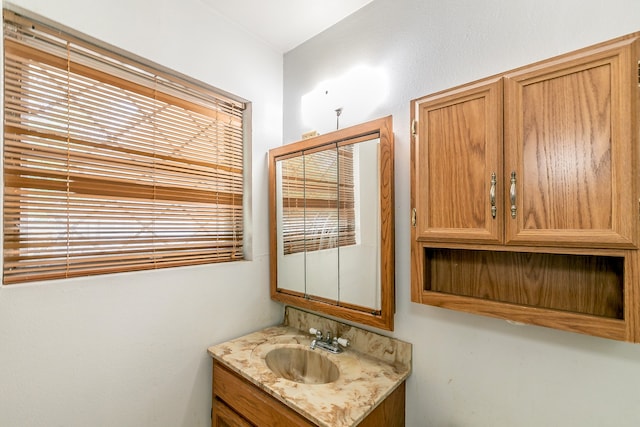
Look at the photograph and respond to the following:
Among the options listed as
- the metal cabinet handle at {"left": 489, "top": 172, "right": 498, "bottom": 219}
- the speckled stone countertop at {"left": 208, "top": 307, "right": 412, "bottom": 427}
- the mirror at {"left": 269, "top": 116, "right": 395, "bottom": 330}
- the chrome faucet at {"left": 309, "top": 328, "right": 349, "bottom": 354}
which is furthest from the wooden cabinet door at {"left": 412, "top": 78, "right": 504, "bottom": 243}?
the chrome faucet at {"left": 309, "top": 328, "right": 349, "bottom": 354}

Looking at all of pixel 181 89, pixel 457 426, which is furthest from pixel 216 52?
pixel 457 426

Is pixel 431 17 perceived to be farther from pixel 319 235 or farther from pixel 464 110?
pixel 319 235

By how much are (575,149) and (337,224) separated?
94cm

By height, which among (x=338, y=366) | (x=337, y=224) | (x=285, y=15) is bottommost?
(x=338, y=366)

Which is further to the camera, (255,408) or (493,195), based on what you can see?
(255,408)

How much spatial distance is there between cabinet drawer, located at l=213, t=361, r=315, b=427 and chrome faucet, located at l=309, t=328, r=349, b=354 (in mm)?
370

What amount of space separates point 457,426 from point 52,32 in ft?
7.15

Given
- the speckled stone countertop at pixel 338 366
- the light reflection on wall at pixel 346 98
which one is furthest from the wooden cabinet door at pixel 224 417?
the light reflection on wall at pixel 346 98

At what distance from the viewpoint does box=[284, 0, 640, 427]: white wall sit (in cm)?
87

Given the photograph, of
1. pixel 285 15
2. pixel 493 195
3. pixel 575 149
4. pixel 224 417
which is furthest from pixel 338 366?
pixel 285 15

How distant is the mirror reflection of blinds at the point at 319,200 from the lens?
1421 millimetres

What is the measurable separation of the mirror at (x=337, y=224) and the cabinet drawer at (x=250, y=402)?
0.47m

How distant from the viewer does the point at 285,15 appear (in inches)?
59.8

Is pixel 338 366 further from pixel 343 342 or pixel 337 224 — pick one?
pixel 337 224
